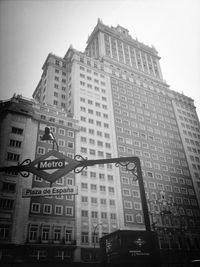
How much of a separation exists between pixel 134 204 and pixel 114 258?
33.8 metres

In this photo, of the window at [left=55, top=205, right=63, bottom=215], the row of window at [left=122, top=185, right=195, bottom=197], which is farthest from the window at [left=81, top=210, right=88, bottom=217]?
the row of window at [left=122, top=185, right=195, bottom=197]

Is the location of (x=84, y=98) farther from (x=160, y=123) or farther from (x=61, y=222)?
(x=61, y=222)

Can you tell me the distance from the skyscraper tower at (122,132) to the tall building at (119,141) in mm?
234

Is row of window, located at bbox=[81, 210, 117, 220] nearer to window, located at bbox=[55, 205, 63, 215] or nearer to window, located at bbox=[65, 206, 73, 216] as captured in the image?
window, located at bbox=[65, 206, 73, 216]

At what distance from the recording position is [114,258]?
25859 millimetres

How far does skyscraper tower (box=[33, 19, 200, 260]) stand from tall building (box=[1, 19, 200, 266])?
23 cm

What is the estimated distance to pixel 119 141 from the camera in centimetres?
6750

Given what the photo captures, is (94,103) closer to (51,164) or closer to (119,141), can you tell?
(119,141)

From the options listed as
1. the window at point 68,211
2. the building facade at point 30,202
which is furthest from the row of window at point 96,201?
the window at point 68,211

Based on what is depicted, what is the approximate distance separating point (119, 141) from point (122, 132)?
3.75 meters

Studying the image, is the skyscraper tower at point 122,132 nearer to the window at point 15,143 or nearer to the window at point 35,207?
the window at point 35,207

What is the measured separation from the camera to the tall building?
171ft

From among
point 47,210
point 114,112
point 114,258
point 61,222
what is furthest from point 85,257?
point 114,112

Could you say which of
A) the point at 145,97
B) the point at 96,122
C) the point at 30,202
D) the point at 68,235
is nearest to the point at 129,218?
the point at 68,235
